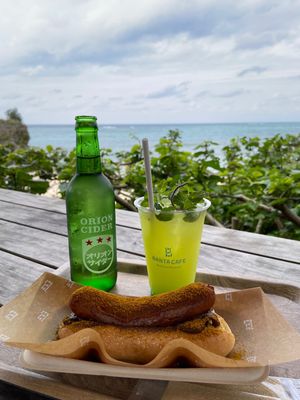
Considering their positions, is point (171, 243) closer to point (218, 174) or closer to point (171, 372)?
point (171, 372)

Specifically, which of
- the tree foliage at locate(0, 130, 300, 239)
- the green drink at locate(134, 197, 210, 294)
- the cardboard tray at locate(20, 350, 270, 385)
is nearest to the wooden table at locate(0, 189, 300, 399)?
the cardboard tray at locate(20, 350, 270, 385)

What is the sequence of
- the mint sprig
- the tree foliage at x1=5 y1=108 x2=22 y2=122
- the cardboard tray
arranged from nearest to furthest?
the cardboard tray, the mint sprig, the tree foliage at x1=5 y1=108 x2=22 y2=122

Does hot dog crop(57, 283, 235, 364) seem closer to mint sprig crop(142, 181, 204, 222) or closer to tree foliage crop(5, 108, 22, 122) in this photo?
mint sprig crop(142, 181, 204, 222)

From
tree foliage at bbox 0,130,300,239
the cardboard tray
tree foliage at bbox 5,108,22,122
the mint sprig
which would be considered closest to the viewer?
the cardboard tray

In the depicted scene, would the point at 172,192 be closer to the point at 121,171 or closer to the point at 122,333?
the point at 122,333

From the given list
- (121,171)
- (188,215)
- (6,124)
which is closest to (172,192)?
(188,215)

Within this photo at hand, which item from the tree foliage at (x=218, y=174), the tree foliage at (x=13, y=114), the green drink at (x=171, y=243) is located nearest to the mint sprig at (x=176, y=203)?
the green drink at (x=171, y=243)
